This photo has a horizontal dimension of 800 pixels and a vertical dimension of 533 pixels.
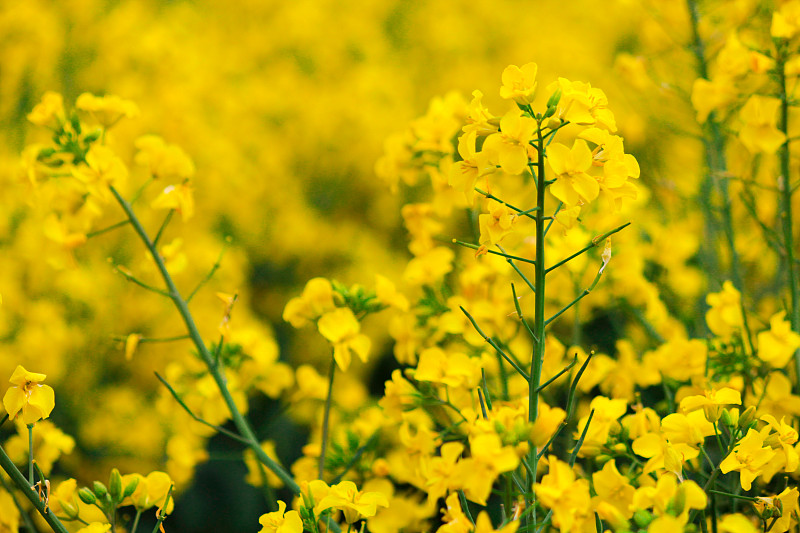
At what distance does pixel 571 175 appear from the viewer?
0.71 m

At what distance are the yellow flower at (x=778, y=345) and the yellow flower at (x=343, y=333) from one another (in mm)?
587

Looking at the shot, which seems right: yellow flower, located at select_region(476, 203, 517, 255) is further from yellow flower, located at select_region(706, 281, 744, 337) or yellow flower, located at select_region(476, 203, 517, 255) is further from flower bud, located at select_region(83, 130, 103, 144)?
flower bud, located at select_region(83, 130, 103, 144)

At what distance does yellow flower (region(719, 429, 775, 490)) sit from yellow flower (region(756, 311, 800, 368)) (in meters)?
0.25

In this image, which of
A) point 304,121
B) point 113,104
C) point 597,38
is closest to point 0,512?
point 113,104

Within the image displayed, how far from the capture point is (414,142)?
117 centimetres

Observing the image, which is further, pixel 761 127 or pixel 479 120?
pixel 761 127

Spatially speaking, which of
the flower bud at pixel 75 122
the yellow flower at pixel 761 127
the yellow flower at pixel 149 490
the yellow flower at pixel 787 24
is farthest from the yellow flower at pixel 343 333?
the yellow flower at pixel 787 24

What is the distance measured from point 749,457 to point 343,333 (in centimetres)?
54

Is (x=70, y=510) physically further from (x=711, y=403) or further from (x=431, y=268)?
(x=711, y=403)

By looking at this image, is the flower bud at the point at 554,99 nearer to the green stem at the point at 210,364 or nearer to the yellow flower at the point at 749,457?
the yellow flower at the point at 749,457

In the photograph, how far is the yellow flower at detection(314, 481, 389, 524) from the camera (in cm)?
75

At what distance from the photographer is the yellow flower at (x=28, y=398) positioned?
0.75 m

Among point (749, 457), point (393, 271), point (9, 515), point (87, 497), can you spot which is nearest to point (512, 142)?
point (749, 457)

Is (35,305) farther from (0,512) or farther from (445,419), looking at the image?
(445,419)
